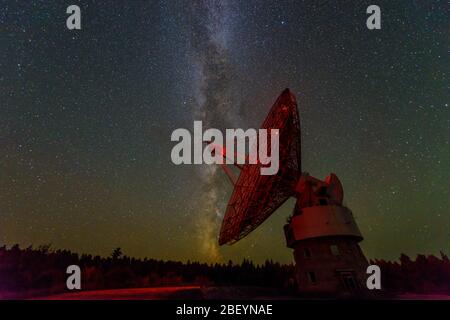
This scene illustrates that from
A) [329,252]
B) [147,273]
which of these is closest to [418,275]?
[329,252]

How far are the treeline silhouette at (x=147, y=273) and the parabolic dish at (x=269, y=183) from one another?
14.3m

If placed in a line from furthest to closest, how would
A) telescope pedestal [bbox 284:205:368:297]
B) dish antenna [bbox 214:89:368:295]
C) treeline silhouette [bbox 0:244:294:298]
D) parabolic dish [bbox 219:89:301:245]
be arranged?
1. treeline silhouette [bbox 0:244:294:298]
2. telescope pedestal [bbox 284:205:368:297]
3. dish antenna [bbox 214:89:368:295]
4. parabolic dish [bbox 219:89:301:245]

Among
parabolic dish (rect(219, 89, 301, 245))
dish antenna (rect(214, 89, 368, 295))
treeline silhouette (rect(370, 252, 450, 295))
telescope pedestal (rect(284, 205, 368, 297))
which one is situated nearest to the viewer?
parabolic dish (rect(219, 89, 301, 245))

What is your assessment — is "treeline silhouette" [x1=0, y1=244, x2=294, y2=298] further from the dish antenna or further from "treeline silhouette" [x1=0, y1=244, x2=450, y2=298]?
the dish antenna

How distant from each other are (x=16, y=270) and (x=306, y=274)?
117 ft

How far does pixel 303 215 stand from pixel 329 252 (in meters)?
3.61

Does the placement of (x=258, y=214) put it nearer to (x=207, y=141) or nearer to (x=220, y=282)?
(x=207, y=141)

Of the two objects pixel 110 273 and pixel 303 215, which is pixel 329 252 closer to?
pixel 303 215

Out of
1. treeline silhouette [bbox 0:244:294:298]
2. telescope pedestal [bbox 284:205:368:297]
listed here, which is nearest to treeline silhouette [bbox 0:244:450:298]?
treeline silhouette [bbox 0:244:294:298]

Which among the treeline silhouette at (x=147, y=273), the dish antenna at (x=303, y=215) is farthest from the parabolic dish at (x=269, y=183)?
the treeline silhouette at (x=147, y=273)

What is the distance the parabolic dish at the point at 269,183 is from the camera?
2289cm

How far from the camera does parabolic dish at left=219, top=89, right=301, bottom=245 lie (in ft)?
75.1

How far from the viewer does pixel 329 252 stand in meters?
24.6
